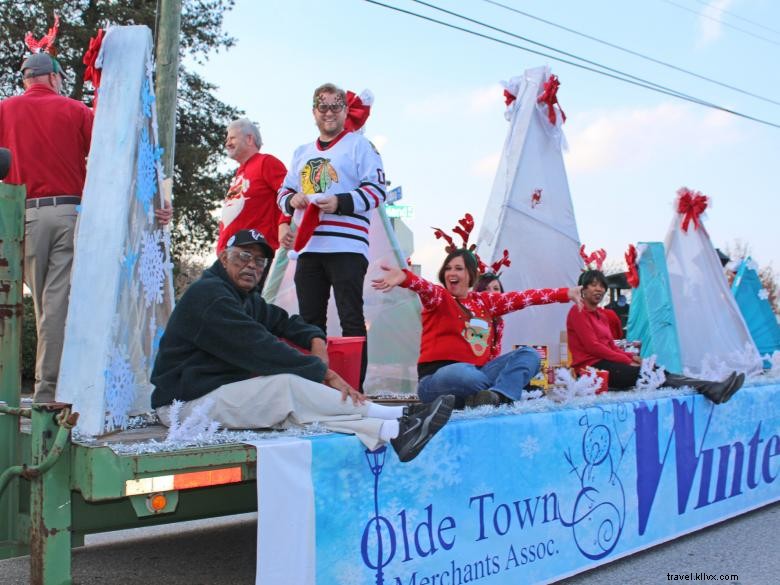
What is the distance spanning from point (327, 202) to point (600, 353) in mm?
2174

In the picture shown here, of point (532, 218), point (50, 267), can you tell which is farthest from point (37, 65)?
point (532, 218)

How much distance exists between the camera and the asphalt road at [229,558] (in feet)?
Answer: 11.6

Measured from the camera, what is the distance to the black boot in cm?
457

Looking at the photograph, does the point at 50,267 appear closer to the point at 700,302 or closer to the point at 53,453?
the point at 53,453

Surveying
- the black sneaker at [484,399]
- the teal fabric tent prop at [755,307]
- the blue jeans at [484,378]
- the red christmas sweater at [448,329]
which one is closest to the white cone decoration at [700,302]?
the teal fabric tent prop at [755,307]

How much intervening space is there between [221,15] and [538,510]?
17.5 m

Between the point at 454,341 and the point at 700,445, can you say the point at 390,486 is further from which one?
the point at 700,445

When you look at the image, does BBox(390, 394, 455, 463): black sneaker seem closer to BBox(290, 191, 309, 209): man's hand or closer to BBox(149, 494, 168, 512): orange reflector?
BBox(149, 494, 168, 512): orange reflector

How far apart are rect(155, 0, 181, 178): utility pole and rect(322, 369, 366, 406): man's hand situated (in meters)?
5.10

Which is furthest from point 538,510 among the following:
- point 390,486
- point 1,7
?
point 1,7

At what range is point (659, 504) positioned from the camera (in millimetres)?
4117

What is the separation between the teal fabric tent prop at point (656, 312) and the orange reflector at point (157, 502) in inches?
168

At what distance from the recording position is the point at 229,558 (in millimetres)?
3924

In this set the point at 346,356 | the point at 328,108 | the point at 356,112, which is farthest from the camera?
the point at 356,112
